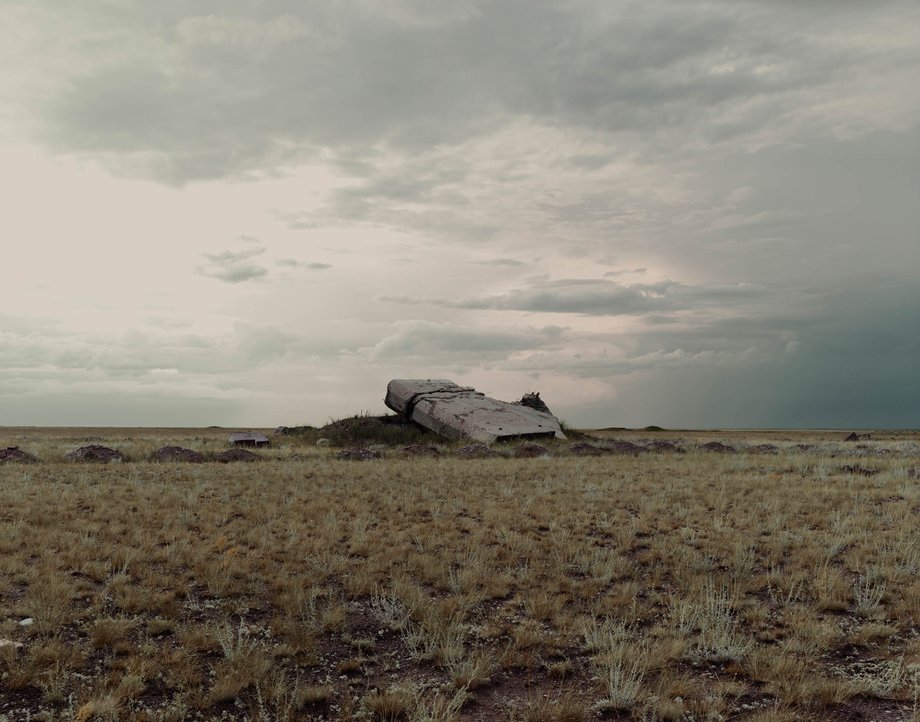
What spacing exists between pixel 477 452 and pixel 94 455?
11.6m

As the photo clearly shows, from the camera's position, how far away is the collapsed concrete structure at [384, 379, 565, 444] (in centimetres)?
2614

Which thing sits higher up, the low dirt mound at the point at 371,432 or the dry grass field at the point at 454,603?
the low dirt mound at the point at 371,432

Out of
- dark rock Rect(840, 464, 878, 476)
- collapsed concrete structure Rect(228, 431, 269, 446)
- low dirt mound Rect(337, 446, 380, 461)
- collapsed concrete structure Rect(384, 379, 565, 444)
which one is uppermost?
collapsed concrete structure Rect(384, 379, 565, 444)

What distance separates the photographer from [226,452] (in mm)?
21562

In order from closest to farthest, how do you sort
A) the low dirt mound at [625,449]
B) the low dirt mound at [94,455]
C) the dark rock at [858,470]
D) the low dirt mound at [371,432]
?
the dark rock at [858,470] < the low dirt mound at [94,455] < the low dirt mound at [625,449] < the low dirt mound at [371,432]

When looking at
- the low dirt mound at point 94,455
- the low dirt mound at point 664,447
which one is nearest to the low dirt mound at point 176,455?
the low dirt mound at point 94,455

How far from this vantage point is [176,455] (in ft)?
70.6

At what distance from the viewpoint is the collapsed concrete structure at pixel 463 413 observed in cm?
2614

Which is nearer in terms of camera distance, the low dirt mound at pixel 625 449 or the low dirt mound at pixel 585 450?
the low dirt mound at pixel 585 450

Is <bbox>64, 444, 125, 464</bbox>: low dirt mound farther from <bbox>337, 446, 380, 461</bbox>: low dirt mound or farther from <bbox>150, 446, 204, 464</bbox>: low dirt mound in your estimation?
<bbox>337, 446, 380, 461</bbox>: low dirt mound

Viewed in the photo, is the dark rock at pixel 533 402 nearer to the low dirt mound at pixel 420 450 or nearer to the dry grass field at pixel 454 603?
the low dirt mound at pixel 420 450

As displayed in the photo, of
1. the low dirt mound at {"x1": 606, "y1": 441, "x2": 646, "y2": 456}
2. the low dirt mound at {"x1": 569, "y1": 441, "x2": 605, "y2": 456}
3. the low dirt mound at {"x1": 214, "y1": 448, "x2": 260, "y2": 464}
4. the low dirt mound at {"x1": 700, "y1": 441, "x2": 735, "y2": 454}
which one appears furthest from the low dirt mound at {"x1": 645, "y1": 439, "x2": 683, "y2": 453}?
the low dirt mound at {"x1": 214, "y1": 448, "x2": 260, "y2": 464}

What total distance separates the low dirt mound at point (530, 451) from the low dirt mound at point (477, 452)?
794mm

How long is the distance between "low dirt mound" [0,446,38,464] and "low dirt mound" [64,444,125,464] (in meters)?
0.94
